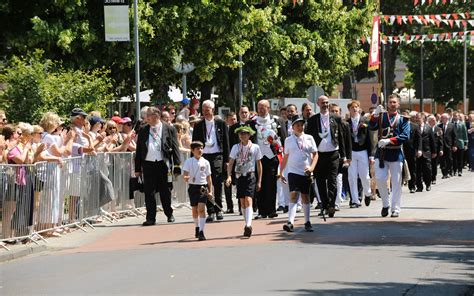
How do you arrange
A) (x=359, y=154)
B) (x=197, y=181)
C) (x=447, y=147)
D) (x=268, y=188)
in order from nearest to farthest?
(x=197, y=181)
(x=268, y=188)
(x=359, y=154)
(x=447, y=147)

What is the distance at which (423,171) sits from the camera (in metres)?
28.6

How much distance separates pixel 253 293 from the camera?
1087 centimetres

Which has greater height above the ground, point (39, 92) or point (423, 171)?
point (39, 92)

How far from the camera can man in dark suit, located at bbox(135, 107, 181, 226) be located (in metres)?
19.6

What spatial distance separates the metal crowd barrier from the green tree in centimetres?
231

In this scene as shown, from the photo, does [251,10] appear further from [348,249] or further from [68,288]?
[68,288]

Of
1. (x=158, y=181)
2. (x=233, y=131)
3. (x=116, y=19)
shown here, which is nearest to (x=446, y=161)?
(x=116, y=19)

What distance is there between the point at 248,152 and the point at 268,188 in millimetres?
2044

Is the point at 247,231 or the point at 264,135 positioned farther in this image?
the point at 264,135


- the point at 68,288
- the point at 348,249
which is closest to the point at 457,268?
the point at 348,249

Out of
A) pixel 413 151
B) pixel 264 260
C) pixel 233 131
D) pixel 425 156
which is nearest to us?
pixel 264 260

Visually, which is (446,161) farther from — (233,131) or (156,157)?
(156,157)

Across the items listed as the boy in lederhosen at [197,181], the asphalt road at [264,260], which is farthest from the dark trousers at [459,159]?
the boy in lederhosen at [197,181]

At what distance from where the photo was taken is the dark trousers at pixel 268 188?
19438 mm
